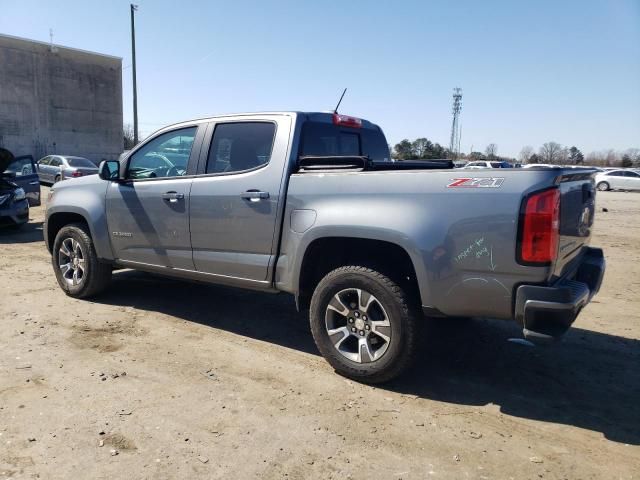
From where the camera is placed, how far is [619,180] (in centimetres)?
3266

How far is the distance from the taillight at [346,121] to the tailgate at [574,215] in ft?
6.83

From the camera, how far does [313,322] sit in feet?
12.9

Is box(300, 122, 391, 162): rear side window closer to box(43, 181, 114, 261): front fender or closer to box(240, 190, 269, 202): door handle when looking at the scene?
box(240, 190, 269, 202): door handle

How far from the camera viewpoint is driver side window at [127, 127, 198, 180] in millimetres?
4875

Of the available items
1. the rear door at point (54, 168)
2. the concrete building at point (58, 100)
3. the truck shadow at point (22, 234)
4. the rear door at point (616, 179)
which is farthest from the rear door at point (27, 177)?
the rear door at point (616, 179)

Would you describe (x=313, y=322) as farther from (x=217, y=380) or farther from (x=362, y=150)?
(x=362, y=150)

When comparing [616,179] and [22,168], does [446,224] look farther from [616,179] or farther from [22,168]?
[616,179]

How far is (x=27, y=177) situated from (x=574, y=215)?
1144cm

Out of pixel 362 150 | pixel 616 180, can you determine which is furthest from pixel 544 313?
pixel 616 180

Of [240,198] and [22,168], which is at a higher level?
[240,198]

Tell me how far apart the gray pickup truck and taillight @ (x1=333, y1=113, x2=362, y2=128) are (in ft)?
0.07

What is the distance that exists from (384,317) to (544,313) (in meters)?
1.07

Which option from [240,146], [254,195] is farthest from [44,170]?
[254,195]

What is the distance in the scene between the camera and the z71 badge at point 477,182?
10.3 ft
